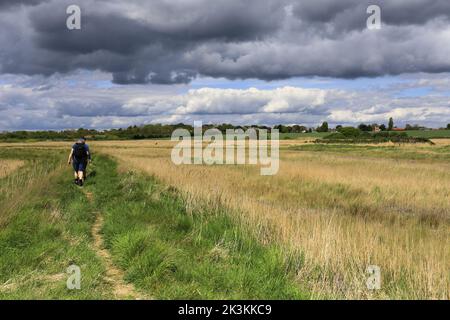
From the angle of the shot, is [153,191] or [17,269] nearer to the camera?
[17,269]

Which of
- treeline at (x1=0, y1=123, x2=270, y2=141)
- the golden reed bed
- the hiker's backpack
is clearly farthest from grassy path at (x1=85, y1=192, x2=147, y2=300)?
treeline at (x1=0, y1=123, x2=270, y2=141)

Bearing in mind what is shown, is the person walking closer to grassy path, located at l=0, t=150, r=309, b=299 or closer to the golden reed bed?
the golden reed bed

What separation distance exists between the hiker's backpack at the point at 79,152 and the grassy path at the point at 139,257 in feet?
21.8

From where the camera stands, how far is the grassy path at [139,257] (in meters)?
5.23

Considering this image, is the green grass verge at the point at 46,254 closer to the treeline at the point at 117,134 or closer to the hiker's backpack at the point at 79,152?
the hiker's backpack at the point at 79,152

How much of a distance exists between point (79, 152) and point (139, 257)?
11.5 m

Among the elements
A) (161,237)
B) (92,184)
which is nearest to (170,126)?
(92,184)

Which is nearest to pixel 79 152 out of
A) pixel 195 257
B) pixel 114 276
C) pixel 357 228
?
pixel 195 257

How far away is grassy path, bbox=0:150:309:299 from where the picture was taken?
5.23 meters

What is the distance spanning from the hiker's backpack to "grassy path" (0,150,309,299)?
6637 millimetres

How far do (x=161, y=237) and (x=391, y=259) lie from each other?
3.87m

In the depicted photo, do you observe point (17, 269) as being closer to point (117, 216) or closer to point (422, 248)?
point (117, 216)

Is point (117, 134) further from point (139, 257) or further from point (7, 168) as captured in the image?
point (139, 257)
